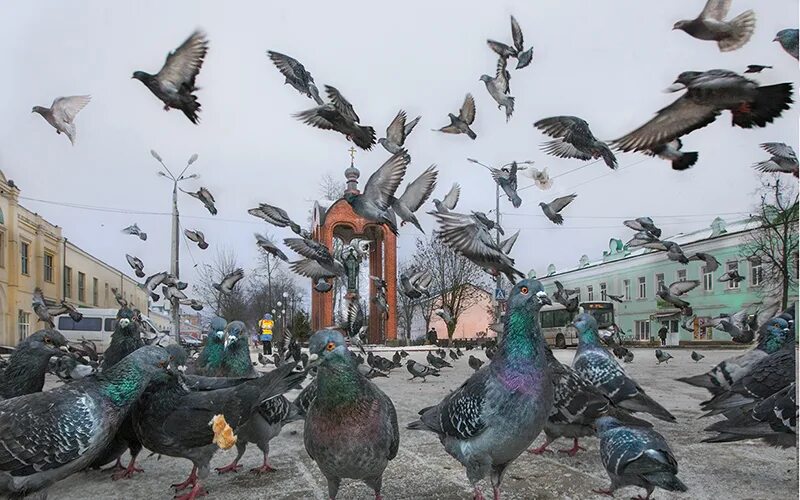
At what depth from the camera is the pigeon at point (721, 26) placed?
10.4ft

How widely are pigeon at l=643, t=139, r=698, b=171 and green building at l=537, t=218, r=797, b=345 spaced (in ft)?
39.3

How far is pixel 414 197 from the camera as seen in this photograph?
599cm

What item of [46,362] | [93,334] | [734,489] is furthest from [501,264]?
[93,334]

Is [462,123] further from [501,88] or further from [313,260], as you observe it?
[313,260]

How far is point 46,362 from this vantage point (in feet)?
14.3

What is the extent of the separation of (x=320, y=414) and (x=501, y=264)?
2.38m

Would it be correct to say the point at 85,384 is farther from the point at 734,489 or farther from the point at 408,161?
the point at 734,489

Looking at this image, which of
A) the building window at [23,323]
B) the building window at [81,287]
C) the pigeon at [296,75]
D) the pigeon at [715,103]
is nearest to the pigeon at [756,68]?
the pigeon at [715,103]

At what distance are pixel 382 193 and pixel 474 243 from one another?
4.06 ft

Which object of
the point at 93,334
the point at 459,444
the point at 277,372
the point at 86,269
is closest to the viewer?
the point at 459,444

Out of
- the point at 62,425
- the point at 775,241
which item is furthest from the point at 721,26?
the point at 775,241

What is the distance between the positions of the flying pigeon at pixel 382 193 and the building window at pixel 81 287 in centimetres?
3038

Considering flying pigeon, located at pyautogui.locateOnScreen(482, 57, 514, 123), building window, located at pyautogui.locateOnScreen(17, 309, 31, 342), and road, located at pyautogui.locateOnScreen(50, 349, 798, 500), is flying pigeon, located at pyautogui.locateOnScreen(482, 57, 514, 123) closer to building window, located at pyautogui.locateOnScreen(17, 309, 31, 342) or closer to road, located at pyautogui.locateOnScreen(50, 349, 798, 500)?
road, located at pyautogui.locateOnScreen(50, 349, 798, 500)

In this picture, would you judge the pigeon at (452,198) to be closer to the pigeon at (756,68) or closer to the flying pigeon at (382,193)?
the flying pigeon at (382,193)
